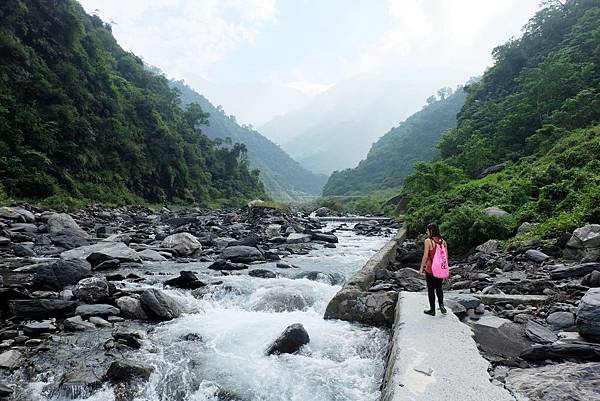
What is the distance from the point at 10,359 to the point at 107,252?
24.7ft

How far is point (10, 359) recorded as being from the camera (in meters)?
5.96

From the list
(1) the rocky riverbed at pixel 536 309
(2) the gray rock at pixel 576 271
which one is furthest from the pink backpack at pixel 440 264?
(2) the gray rock at pixel 576 271

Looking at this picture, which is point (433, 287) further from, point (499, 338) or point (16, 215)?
point (16, 215)

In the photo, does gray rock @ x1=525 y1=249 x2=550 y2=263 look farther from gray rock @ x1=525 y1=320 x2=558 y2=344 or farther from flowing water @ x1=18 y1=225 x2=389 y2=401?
flowing water @ x1=18 y1=225 x2=389 y2=401

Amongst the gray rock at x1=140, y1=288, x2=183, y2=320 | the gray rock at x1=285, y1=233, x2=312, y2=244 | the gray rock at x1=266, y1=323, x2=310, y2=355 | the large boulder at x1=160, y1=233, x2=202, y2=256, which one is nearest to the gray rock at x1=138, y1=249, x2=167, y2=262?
the large boulder at x1=160, y1=233, x2=202, y2=256

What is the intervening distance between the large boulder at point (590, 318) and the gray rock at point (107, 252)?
12.3m

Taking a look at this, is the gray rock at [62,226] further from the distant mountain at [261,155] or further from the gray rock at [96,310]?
the distant mountain at [261,155]

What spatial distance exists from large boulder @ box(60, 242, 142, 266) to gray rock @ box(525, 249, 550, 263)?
1235cm

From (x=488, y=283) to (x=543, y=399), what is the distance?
19.2 ft

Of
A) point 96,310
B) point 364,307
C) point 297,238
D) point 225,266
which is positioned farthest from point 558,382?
point 297,238

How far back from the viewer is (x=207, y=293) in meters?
9.87

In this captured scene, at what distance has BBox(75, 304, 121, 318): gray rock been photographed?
26.2 ft

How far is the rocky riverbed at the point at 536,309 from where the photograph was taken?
442 centimetres

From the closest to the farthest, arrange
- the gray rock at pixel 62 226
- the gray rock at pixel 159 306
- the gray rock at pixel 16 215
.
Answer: the gray rock at pixel 159 306, the gray rock at pixel 62 226, the gray rock at pixel 16 215
